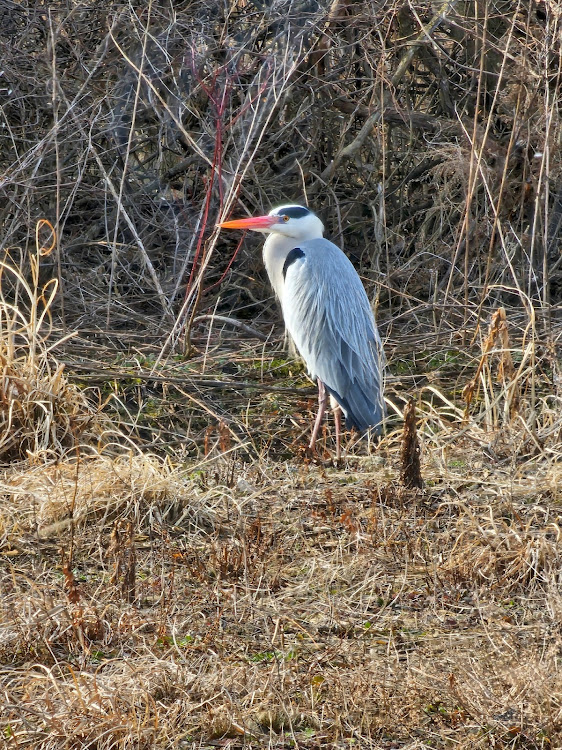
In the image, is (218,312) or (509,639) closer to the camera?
(509,639)

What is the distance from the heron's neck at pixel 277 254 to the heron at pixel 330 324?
3.4 inches

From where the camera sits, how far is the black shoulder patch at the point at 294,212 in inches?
204

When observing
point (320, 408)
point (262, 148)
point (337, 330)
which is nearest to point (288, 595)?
point (320, 408)

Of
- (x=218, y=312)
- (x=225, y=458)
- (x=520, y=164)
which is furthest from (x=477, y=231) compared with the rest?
(x=225, y=458)

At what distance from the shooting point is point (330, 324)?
4.84 meters

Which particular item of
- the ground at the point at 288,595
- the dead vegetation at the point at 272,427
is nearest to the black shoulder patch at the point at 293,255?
the dead vegetation at the point at 272,427

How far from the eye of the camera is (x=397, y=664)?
2584 millimetres

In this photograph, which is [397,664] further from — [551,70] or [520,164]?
[520,164]

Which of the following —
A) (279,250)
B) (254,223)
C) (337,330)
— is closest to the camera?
(337,330)

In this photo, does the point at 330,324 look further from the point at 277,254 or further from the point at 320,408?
the point at 277,254

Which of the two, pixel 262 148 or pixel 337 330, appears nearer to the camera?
pixel 337 330

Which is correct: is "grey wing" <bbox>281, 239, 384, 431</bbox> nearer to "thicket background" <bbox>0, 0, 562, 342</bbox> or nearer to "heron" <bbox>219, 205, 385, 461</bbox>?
"heron" <bbox>219, 205, 385, 461</bbox>

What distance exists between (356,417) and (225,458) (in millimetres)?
726

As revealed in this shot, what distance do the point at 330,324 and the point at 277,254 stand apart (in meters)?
0.73
